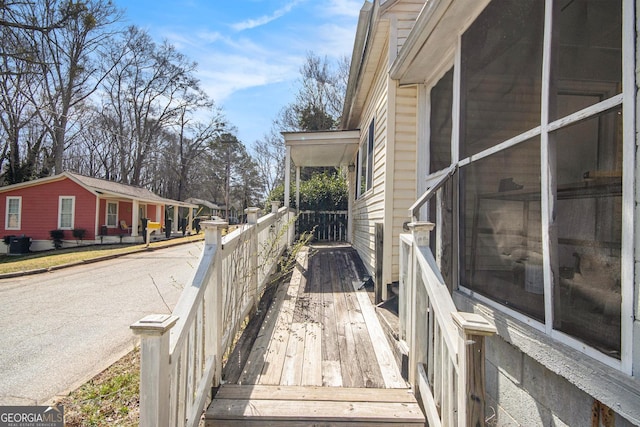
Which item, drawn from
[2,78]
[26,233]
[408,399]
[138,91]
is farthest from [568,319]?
[138,91]

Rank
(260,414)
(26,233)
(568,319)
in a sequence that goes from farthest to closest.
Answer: (26,233) → (260,414) → (568,319)

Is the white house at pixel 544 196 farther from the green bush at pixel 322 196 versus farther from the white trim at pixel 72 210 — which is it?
the white trim at pixel 72 210

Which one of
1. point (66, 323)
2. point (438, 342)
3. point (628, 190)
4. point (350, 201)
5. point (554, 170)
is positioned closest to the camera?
point (628, 190)

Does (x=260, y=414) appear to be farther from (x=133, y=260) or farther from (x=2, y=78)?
(x=2, y=78)

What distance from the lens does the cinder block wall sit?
143cm

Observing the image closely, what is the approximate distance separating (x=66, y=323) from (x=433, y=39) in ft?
18.9

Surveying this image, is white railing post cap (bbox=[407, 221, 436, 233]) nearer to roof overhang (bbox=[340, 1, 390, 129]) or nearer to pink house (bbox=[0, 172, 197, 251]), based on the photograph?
roof overhang (bbox=[340, 1, 390, 129])

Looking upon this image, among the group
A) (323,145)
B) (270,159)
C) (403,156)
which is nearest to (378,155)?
(403,156)

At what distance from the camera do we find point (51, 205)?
15.7 meters

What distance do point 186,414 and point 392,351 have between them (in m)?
1.76

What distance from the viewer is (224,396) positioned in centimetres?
221

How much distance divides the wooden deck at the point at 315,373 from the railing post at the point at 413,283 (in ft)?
0.63

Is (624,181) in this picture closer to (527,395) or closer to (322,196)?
(527,395)

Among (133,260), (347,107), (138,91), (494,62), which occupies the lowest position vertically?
(133,260)
